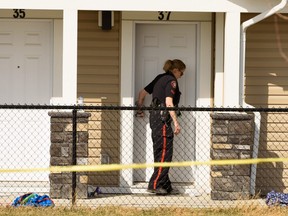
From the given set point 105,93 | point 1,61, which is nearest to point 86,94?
point 105,93

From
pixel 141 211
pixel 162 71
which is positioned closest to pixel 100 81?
pixel 162 71

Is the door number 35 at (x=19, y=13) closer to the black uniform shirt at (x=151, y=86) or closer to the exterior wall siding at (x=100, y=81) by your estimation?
the exterior wall siding at (x=100, y=81)

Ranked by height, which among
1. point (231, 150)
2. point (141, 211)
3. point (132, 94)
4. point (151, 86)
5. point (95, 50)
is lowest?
point (141, 211)

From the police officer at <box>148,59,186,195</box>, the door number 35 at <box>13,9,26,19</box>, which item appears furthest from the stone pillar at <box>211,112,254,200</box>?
the door number 35 at <box>13,9,26,19</box>

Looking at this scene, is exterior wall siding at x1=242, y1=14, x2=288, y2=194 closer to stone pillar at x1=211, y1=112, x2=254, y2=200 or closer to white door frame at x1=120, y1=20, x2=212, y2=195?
white door frame at x1=120, y1=20, x2=212, y2=195

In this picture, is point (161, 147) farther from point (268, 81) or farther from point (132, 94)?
point (268, 81)

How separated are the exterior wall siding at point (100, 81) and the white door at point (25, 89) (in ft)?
1.72

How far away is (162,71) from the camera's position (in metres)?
13.2

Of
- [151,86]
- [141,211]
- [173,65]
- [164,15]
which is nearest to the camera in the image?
[141,211]

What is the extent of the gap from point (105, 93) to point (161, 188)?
171 cm

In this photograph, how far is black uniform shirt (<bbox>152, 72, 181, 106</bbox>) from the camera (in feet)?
40.2

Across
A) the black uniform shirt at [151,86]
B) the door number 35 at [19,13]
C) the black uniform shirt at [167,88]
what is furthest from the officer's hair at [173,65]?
the door number 35 at [19,13]

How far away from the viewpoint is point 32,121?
13.2 metres

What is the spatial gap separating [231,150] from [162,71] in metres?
1.89
